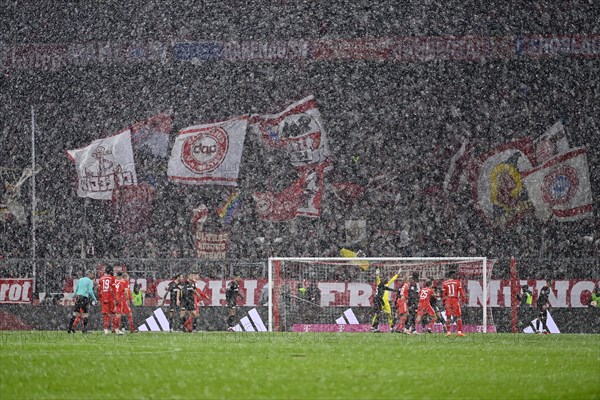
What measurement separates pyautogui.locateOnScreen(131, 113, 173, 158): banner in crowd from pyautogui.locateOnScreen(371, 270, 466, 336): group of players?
18824 mm

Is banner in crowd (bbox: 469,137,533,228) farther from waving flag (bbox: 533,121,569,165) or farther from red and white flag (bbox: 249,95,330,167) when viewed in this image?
red and white flag (bbox: 249,95,330,167)

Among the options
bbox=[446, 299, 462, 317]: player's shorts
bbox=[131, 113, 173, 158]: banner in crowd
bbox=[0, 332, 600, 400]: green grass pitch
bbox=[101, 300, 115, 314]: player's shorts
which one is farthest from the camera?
bbox=[131, 113, 173, 158]: banner in crowd

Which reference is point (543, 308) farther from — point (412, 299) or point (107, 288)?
point (107, 288)

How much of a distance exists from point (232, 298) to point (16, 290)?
913cm

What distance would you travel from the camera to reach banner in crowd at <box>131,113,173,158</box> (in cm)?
4844

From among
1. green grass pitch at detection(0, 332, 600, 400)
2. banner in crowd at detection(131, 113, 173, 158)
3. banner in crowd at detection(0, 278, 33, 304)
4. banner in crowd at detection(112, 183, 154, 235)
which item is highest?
banner in crowd at detection(131, 113, 173, 158)

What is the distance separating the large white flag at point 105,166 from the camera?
153 feet

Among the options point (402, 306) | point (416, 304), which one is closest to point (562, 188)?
point (416, 304)

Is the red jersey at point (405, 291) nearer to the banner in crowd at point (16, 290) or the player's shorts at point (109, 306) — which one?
the player's shorts at point (109, 306)

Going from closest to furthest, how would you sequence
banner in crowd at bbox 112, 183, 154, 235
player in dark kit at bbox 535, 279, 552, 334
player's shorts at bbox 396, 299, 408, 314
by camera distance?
player's shorts at bbox 396, 299, 408, 314
player in dark kit at bbox 535, 279, 552, 334
banner in crowd at bbox 112, 183, 154, 235

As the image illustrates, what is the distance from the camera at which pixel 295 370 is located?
49.3 ft

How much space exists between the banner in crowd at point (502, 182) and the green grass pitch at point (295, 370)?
2207 centimetres

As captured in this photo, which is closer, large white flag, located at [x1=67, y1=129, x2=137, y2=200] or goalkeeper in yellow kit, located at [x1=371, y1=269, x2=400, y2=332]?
goalkeeper in yellow kit, located at [x1=371, y1=269, x2=400, y2=332]

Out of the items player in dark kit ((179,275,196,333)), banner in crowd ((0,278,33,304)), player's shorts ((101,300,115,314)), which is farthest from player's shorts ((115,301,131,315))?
banner in crowd ((0,278,33,304))
